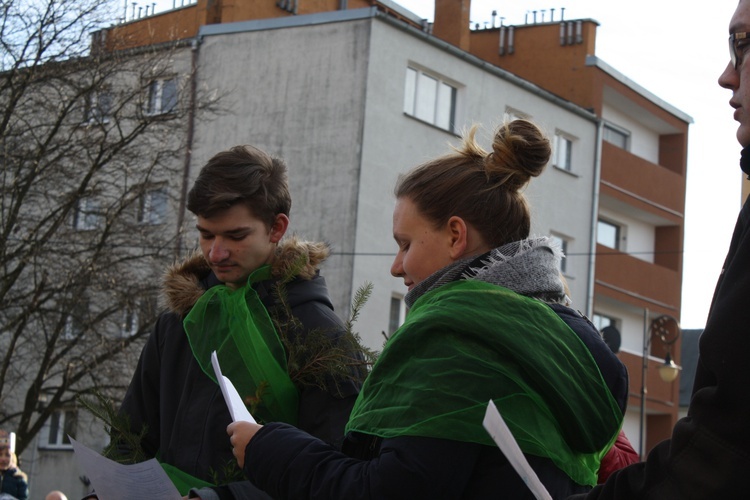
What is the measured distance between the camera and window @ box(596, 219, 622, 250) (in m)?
36.8

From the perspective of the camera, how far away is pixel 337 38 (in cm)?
2820

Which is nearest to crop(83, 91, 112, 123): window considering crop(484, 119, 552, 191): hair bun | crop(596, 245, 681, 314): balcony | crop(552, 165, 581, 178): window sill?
crop(552, 165, 581, 178): window sill

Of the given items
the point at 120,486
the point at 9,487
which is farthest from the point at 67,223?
the point at 120,486

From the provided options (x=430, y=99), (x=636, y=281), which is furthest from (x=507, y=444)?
(x=636, y=281)

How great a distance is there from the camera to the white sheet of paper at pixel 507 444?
7.35 ft

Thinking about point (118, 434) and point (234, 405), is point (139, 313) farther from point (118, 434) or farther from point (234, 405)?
point (234, 405)

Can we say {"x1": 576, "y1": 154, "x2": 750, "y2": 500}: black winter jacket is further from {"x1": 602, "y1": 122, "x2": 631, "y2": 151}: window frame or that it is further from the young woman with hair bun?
{"x1": 602, "y1": 122, "x2": 631, "y2": 151}: window frame

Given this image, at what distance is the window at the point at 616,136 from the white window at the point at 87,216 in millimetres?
18354

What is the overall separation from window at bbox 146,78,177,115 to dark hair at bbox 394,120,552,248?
20.2 meters

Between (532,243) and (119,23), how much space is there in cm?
1986

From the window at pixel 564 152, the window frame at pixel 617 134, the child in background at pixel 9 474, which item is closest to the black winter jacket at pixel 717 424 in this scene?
the child in background at pixel 9 474

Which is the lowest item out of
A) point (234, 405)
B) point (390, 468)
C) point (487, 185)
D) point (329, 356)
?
point (390, 468)

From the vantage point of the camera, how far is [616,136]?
1489 inches

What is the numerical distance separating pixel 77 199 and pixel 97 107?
1.69m
